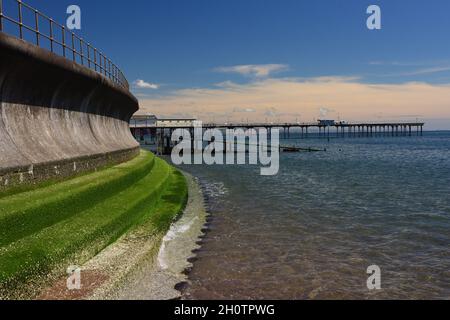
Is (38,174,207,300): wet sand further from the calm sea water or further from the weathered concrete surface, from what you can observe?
the weathered concrete surface

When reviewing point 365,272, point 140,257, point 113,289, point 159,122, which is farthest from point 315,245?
point 159,122

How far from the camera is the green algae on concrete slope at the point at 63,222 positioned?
9.56 m

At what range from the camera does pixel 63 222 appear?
12.8 meters

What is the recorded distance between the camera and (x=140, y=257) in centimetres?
1294

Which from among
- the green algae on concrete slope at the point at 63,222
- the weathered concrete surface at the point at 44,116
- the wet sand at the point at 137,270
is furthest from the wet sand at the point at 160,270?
the weathered concrete surface at the point at 44,116

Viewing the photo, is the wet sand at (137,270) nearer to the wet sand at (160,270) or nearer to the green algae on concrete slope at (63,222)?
the wet sand at (160,270)

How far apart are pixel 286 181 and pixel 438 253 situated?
80.0 ft

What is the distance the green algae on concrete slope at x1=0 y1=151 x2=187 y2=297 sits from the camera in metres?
9.56

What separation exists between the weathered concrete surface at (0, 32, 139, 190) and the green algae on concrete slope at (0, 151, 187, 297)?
811 millimetres

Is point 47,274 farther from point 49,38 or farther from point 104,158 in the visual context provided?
point 104,158

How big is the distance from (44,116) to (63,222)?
5.52 m

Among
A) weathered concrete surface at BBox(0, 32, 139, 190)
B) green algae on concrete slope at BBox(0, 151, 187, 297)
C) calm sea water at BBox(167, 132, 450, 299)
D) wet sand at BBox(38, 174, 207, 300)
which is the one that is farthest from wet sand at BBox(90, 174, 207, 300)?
weathered concrete surface at BBox(0, 32, 139, 190)

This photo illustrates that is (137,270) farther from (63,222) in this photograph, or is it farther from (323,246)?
(323,246)
